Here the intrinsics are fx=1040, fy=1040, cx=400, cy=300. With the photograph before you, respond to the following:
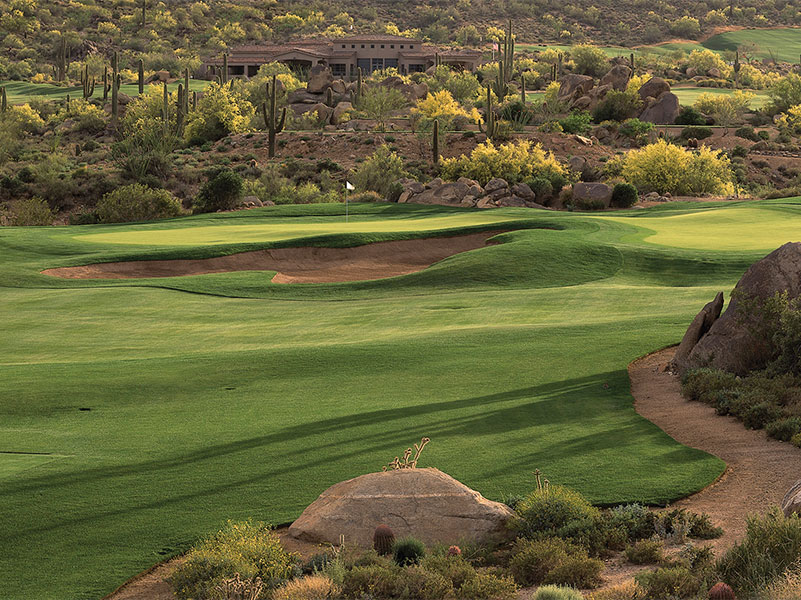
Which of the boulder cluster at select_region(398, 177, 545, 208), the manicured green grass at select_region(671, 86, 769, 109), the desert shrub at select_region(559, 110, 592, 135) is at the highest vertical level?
the manicured green grass at select_region(671, 86, 769, 109)

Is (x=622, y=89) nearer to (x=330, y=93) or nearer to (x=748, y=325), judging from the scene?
(x=330, y=93)

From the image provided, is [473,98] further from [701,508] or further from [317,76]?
[701,508]

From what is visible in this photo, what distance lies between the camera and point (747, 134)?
8869 centimetres

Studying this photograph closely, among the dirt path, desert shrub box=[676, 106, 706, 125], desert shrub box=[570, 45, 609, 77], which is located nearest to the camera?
the dirt path

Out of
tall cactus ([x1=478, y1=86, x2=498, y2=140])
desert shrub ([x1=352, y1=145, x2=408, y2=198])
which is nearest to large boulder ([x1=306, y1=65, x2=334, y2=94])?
tall cactus ([x1=478, y1=86, x2=498, y2=140])

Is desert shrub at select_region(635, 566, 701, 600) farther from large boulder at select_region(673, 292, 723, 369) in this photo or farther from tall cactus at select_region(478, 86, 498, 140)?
tall cactus at select_region(478, 86, 498, 140)

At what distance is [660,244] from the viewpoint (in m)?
34.9

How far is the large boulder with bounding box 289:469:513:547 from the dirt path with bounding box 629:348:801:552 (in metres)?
2.40

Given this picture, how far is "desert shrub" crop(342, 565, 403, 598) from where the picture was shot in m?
9.53

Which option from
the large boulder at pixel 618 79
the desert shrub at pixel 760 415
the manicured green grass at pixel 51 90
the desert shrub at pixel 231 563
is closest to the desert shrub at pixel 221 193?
the desert shrub at pixel 760 415

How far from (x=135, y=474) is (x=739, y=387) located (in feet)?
31.0

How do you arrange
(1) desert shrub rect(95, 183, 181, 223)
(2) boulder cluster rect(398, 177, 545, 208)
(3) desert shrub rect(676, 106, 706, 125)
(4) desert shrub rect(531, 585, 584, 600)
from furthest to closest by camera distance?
(3) desert shrub rect(676, 106, 706, 125) < (2) boulder cluster rect(398, 177, 545, 208) < (1) desert shrub rect(95, 183, 181, 223) < (4) desert shrub rect(531, 585, 584, 600)

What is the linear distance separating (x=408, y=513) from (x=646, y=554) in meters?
2.44

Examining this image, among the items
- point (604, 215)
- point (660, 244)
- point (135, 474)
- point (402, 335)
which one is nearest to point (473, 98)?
point (604, 215)
